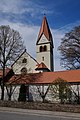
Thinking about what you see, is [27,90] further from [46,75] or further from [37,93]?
[46,75]

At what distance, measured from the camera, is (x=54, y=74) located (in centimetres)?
3834

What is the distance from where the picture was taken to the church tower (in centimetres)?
5912

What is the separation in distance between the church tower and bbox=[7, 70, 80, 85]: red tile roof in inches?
729

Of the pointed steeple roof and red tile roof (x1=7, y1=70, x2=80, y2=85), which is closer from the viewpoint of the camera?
red tile roof (x1=7, y1=70, x2=80, y2=85)

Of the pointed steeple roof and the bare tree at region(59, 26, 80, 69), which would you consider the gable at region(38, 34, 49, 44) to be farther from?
the bare tree at region(59, 26, 80, 69)

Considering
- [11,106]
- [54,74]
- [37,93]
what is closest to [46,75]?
[54,74]

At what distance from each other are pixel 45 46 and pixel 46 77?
24.3m

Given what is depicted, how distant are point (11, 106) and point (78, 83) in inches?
560

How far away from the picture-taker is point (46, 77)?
125ft

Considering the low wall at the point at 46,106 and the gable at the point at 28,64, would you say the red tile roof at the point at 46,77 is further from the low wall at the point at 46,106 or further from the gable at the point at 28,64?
the low wall at the point at 46,106

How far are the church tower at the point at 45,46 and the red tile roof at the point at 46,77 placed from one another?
1851 cm

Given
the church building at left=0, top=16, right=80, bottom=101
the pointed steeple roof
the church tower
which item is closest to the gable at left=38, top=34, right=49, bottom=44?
the church tower

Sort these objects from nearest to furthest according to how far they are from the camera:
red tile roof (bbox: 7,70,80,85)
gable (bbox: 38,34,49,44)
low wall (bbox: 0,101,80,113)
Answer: low wall (bbox: 0,101,80,113), red tile roof (bbox: 7,70,80,85), gable (bbox: 38,34,49,44)

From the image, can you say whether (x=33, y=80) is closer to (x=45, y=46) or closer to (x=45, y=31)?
(x=45, y=46)
